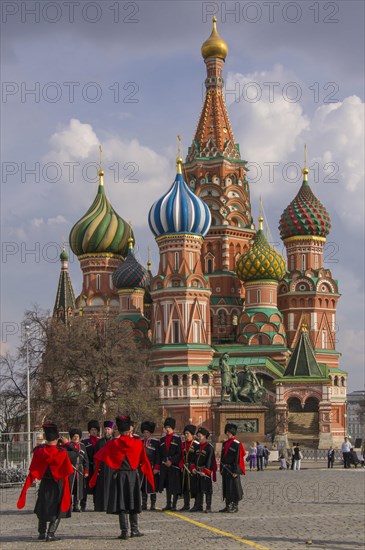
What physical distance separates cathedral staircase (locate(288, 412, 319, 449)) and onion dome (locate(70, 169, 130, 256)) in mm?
19325

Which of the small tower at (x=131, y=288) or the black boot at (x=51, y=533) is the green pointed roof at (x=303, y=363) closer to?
the small tower at (x=131, y=288)

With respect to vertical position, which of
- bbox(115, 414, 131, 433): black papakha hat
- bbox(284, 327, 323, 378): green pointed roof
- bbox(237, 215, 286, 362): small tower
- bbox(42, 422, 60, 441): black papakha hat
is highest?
bbox(237, 215, 286, 362): small tower

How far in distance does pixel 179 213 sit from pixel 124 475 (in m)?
46.9

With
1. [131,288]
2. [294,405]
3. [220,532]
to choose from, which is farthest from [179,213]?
[220,532]

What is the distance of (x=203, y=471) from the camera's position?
15.9 meters

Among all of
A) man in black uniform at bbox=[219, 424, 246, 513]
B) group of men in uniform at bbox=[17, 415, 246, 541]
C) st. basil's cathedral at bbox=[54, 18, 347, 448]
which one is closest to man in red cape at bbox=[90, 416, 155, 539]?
group of men in uniform at bbox=[17, 415, 246, 541]

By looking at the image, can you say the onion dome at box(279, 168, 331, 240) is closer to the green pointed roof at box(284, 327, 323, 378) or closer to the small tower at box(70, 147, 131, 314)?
the green pointed roof at box(284, 327, 323, 378)

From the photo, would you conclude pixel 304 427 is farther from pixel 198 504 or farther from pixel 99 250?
pixel 198 504

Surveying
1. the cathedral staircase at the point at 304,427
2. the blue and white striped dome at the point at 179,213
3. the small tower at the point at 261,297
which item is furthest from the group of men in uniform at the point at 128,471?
the small tower at the point at 261,297

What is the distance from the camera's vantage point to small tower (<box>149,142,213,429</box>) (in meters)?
56.9

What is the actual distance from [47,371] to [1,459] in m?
14.8

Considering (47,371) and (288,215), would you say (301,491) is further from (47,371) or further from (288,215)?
(288,215)

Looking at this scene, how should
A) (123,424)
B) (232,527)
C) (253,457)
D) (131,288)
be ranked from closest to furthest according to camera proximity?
(123,424), (232,527), (253,457), (131,288)

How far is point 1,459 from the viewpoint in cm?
2605
